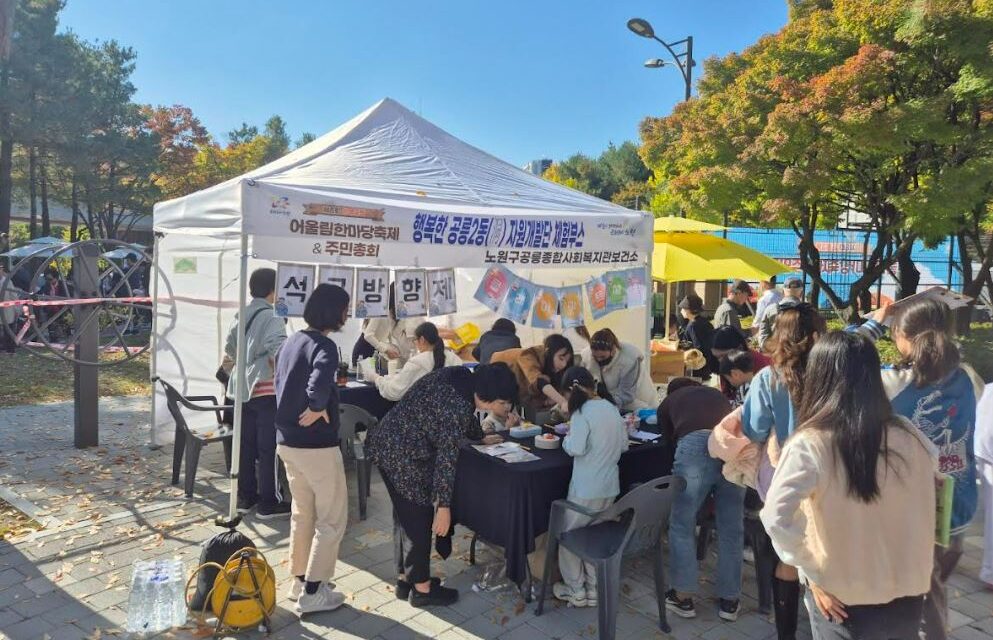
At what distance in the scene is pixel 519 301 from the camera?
614cm

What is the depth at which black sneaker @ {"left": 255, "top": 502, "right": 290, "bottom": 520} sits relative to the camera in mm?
5078

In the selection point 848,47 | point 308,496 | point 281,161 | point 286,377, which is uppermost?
point 848,47

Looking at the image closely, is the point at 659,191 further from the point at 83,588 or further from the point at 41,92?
the point at 83,588

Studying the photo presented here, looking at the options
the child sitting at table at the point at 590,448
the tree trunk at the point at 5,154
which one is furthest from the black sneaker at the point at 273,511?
the tree trunk at the point at 5,154

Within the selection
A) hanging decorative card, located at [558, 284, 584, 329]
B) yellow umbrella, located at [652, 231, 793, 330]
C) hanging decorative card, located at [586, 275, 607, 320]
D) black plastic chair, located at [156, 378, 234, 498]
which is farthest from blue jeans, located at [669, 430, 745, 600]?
yellow umbrella, located at [652, 231, 793, 330]

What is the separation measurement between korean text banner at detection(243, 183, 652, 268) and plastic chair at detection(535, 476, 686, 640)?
2395mm

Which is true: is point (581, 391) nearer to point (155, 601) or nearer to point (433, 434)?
point (433, 434)

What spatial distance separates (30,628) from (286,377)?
182 centimetres

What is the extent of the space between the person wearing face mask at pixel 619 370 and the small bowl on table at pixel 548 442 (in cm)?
138

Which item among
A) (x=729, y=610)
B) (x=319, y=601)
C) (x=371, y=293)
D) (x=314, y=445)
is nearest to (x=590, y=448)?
(x=729, y=610)

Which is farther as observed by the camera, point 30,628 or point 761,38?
point 761,38

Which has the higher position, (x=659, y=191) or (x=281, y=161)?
(x=659, y=191)

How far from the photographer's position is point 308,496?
3643mm

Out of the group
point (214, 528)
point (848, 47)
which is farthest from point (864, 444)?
point (848, 47)
